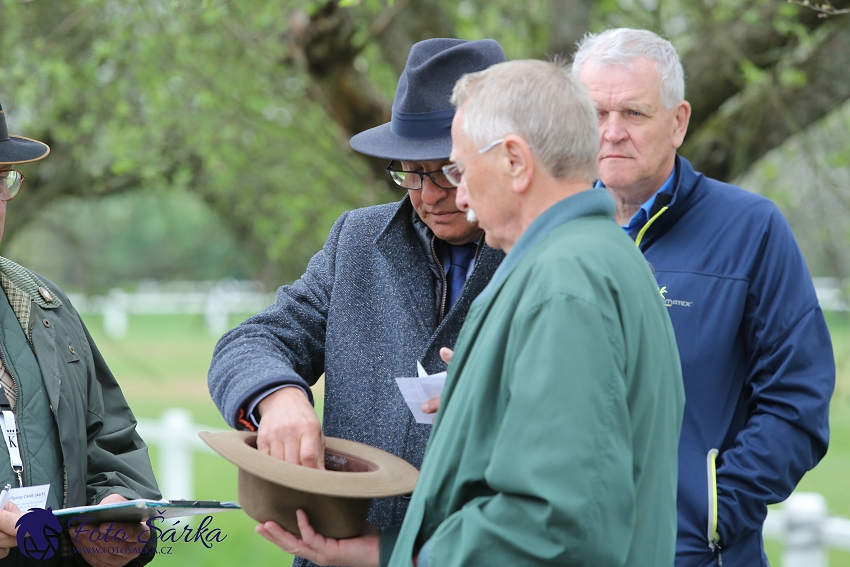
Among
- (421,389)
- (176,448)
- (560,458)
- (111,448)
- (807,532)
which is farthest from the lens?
(176,448)

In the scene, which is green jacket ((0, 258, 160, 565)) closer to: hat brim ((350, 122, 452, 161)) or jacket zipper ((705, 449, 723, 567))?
hat brim ((350, 122, 452, 161))

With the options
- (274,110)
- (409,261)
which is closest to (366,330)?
(409,261)

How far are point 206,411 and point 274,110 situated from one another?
8345 millimetres

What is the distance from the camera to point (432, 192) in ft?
7.39

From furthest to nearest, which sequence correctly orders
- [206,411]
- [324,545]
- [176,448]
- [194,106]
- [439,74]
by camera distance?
[206,411] < [176,448] < [194,106] < [439,74] < [324,545]

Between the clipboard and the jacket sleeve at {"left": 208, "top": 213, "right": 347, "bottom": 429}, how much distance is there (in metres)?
0.19

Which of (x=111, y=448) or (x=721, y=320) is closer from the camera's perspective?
(x=721, y=320)

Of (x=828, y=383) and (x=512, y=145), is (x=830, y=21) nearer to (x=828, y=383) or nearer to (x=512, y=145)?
(x=828, y=383)

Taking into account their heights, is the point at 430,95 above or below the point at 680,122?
above

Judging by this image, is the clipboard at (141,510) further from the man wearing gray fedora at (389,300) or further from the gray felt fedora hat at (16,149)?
the gray felt fedora hat at (16,149)

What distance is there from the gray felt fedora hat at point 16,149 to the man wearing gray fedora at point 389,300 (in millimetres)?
748

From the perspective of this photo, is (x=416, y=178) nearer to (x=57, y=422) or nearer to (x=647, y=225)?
(x=647, y=225)

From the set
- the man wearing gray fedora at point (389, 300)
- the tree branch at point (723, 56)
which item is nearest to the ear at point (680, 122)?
the man wearing gray fedora at point (389, 300)

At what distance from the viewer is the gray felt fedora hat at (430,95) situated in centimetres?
224
